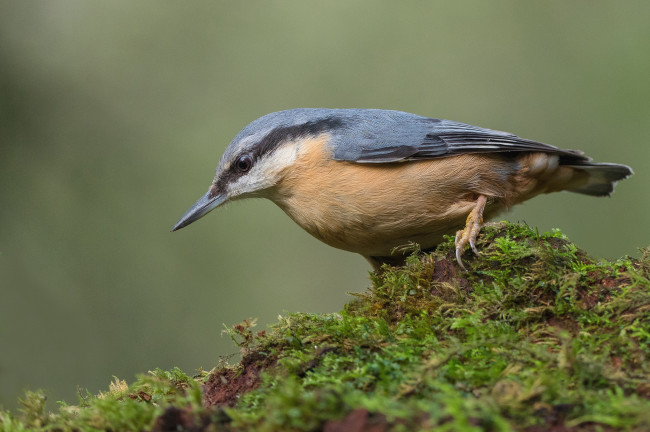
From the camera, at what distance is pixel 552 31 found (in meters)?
8.79

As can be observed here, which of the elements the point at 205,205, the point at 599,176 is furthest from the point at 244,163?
the point at 599,176

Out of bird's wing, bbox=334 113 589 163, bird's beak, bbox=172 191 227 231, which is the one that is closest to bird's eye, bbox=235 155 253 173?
bird's beak, bbox=172 191 227 231

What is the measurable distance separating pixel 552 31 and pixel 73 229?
7.09 m

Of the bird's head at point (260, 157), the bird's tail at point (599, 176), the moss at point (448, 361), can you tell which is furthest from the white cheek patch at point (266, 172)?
the bird's tail at point (599, 176)

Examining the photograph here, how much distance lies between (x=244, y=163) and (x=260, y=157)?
0.13 metres

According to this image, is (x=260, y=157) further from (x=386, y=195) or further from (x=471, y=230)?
(x=471, y=230)

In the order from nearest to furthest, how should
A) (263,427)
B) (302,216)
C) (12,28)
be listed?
(263,427) < (302,216) < (12,28)

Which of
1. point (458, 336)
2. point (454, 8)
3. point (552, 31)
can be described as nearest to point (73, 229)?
point (458, 336)

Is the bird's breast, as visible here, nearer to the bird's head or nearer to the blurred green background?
the bird's head

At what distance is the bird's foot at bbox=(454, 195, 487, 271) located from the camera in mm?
3121

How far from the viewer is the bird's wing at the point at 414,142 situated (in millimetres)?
3939

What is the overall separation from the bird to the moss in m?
0.66

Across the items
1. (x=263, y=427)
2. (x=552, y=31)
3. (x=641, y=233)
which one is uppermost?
(x=552, y=31)

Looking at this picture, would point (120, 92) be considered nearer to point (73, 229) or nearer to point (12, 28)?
point (12, 28)
